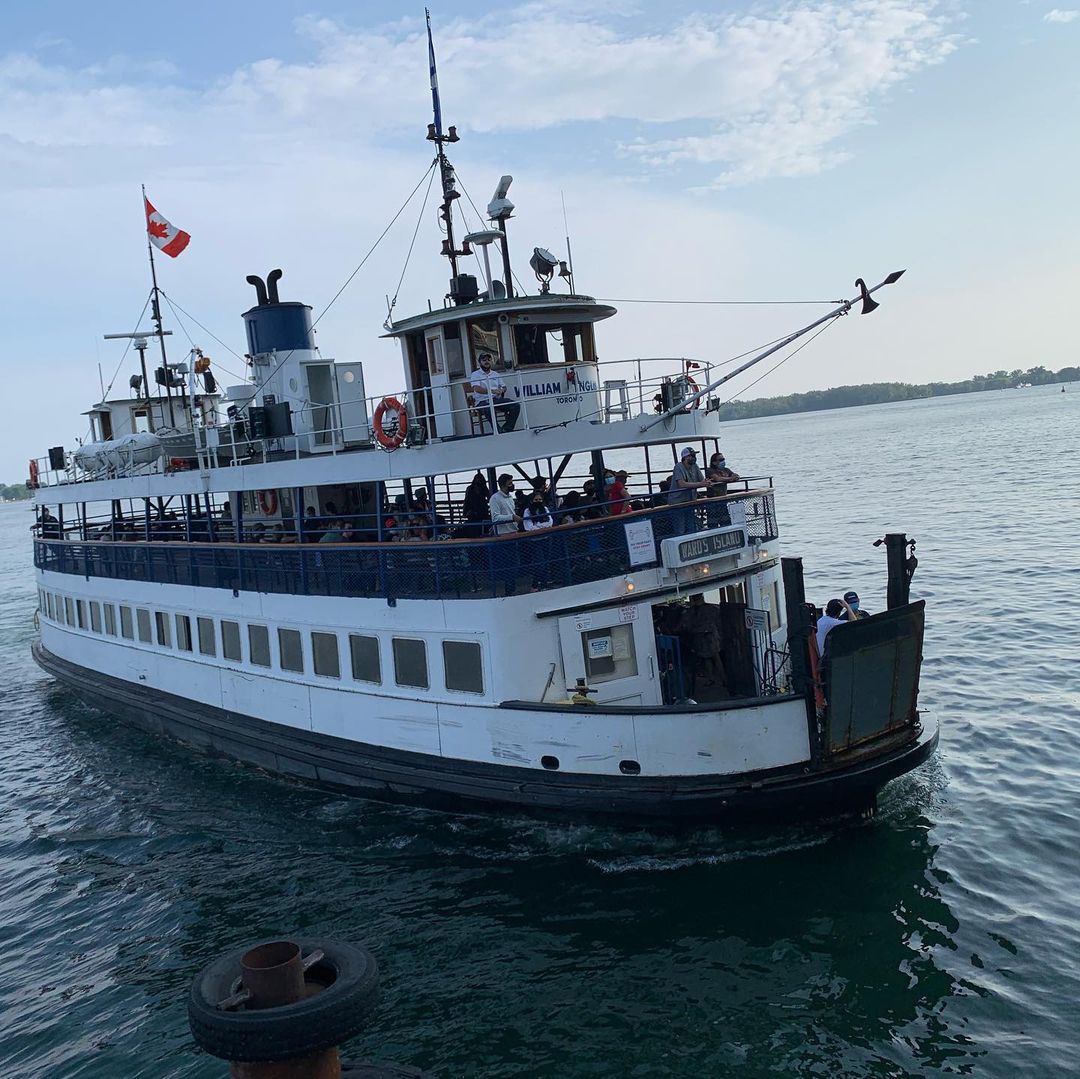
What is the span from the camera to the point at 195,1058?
9.84 metres

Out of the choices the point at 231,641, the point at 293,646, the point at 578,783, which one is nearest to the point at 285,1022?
the point at 578,783

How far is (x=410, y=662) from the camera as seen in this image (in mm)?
14258

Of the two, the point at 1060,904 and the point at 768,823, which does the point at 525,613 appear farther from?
the point at 1060,904

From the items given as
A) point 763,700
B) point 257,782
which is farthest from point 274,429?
point 763,700

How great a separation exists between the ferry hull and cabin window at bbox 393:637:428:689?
1.08 meters

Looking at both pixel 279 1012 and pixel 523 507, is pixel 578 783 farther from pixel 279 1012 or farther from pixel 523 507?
pixel 279 1012

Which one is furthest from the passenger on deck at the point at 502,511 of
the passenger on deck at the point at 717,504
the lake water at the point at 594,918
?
the lake water at the point at 594,918

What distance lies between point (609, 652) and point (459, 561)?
2401mm

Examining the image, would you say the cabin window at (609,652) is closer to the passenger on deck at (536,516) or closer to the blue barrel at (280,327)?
the passenger on deck at (536,516)

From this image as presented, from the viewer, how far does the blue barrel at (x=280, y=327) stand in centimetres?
2012

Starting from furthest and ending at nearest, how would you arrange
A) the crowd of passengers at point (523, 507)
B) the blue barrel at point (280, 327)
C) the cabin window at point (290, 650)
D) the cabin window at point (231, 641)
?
the blue barrel at point (280, 327) → the cabin window at point (231, 641) → the cabin window at point (290, 650) → the crowd of passengers at point (523, 507)

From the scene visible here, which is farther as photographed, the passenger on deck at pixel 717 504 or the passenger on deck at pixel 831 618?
the passenger on deck at pixel 717 504

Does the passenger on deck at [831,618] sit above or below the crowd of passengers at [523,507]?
below

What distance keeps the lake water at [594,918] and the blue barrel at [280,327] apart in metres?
8.60
